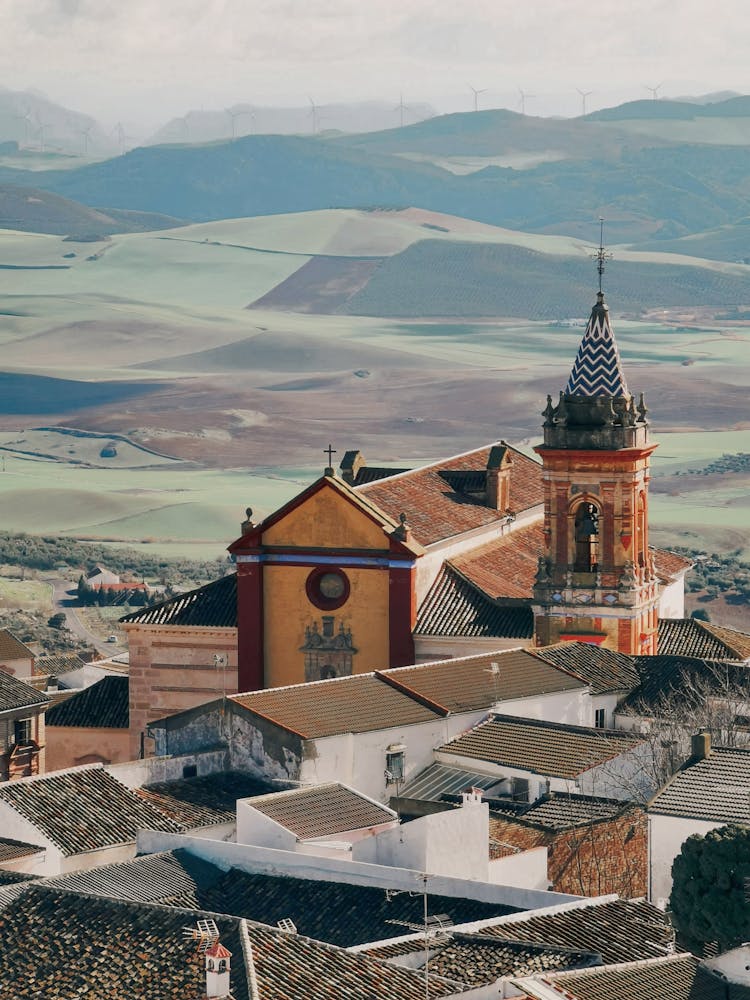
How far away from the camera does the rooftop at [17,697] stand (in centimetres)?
6644

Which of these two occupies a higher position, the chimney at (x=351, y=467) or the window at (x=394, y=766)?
the chimney at (x=351, y=467)

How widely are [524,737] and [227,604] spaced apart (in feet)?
52.9

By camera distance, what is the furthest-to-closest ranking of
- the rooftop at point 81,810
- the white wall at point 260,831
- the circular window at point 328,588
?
the circular window at point 328,588 → the rooftop at point 81,810 → the white wall at point 260,831

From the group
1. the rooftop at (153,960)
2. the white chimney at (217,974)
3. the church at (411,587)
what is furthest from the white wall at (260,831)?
the church at (411,587)

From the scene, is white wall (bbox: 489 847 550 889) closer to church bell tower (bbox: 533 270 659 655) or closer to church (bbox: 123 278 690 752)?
church (bbox: 123 278 690 752)

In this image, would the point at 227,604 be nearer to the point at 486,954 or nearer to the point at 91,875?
the point at 91,875

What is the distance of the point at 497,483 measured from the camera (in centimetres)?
7838

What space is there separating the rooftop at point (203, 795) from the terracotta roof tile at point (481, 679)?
254 inches

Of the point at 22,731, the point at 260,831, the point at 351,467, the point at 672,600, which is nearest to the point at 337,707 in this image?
the point at 22,731

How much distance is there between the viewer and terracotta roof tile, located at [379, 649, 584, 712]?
206 ft

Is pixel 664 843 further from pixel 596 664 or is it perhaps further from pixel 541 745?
pixel 596 664

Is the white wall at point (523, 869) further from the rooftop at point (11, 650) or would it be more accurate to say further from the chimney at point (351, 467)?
the rooftop at point (11, 650)

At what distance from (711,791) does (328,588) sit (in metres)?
21.8

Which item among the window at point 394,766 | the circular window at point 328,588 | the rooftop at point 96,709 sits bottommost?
the rooftop at point 96,709
